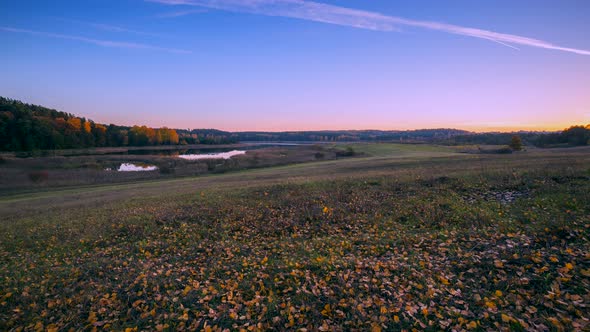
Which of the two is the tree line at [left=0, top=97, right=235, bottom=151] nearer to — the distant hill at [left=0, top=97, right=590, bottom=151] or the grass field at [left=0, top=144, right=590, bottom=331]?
the distant hill at [left=0, top=97, right=590, bottom=151]

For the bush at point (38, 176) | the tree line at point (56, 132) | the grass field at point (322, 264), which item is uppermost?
the tree line at point (56, 132)

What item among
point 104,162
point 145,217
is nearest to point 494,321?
point 145,217

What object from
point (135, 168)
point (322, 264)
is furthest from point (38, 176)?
point (322, 264)

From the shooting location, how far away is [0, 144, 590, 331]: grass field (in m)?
5.52

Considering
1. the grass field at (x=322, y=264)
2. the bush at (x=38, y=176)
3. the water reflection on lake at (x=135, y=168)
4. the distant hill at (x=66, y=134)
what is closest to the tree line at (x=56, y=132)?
the distant hill at (x=66, y=134)

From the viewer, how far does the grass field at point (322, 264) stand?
5520 mm

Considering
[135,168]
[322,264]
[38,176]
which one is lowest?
[135,168]

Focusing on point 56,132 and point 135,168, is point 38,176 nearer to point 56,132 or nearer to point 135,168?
point 135,168

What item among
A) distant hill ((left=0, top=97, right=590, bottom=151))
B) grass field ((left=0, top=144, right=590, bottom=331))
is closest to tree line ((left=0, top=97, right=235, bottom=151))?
distant hill ((left=0, top=97, right=590, bottom=151))

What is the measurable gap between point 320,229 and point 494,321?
6.65m

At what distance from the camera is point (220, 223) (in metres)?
12.4

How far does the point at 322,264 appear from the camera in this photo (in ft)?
25.0

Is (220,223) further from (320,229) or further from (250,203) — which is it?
(320,229)

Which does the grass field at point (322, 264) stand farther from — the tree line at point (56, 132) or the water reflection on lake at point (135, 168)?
the tree line at point (56, 132)
